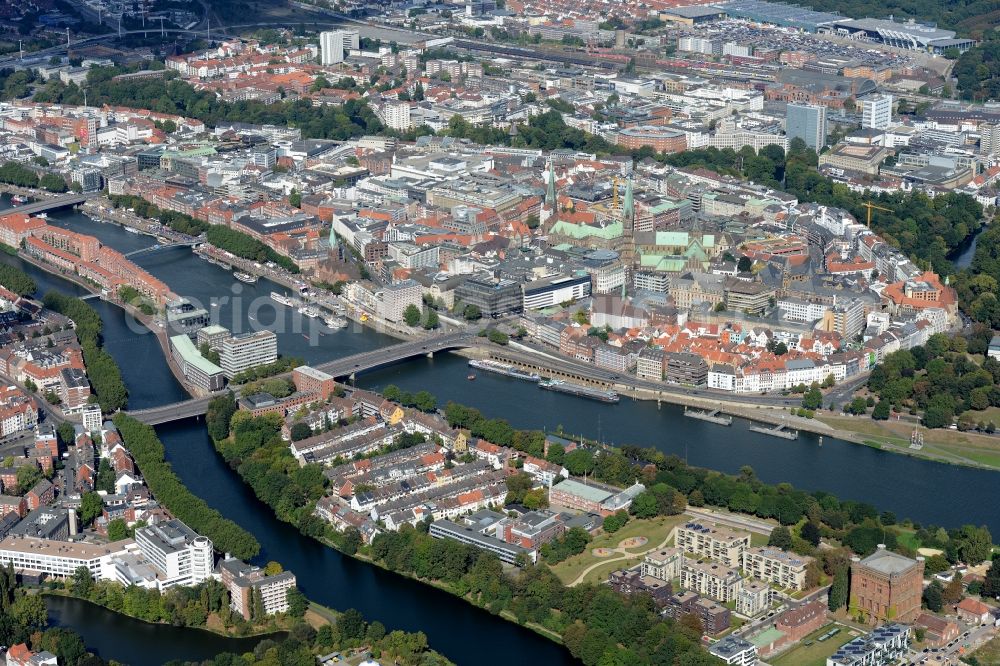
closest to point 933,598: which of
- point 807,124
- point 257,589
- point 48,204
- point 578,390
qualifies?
point 257,589

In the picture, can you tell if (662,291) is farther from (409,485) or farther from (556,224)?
(409,485)

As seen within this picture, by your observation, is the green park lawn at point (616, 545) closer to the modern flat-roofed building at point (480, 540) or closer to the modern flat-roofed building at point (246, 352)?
the modern flat-roofed building at point (480, 540)

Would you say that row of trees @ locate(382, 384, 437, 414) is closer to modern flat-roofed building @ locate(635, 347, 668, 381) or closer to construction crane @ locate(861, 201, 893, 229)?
modern flat-roofed building @ locate(635, 347, 668, 381)

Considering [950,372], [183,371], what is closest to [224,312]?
[183,371]

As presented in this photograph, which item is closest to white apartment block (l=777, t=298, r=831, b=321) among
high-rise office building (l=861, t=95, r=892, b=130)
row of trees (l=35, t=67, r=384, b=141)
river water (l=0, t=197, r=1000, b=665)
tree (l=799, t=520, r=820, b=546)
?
river water (l=0, t=197, r=1000, b=665)

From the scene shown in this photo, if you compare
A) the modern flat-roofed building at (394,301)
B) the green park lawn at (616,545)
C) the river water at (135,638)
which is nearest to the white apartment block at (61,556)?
the river water at (135,638)

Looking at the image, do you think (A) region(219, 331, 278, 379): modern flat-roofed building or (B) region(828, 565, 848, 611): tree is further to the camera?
(A) region(219, 331, 278, 379): modern flat-roofed building
